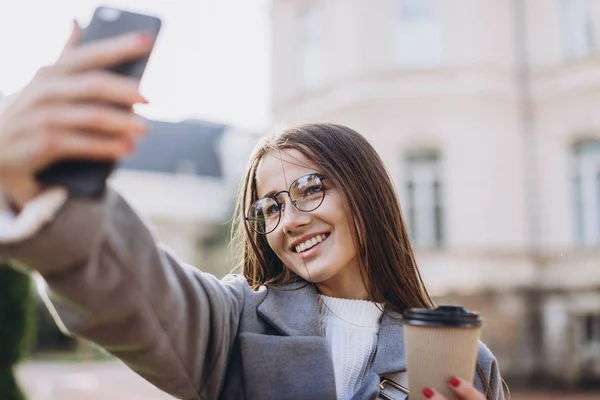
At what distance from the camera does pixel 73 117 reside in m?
0.94

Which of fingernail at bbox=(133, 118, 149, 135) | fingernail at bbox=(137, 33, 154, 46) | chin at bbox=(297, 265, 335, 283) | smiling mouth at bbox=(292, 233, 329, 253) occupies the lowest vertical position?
chin at bbox=(297, 265, 335, 283)

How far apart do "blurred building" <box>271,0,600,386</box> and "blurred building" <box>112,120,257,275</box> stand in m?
6.92

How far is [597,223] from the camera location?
1129 centimetres

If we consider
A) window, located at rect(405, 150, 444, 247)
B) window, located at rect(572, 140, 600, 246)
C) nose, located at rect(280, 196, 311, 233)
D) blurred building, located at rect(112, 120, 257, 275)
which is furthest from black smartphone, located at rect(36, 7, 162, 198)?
blurred building, located at rect(112, 120, 257, 275)

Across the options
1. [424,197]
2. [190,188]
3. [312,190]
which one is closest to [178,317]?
[312,190]

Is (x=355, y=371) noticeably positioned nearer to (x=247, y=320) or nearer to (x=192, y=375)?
(x=247, y=320)

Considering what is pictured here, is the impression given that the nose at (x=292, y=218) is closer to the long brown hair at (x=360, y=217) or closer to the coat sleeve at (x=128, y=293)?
the long brown hair at (x=360, y=217)

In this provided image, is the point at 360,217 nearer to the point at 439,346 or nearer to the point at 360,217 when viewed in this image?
the point at 360,217

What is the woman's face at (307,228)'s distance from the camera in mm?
1703

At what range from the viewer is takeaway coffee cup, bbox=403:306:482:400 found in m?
1.25

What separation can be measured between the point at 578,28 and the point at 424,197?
3.68 metres

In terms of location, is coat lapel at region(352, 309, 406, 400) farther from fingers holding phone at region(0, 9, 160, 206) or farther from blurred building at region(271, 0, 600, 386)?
blurred building at region(271, 0, 600, 386)

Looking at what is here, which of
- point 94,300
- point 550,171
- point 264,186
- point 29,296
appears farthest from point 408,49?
point 94,300

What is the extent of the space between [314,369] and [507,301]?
966cm
